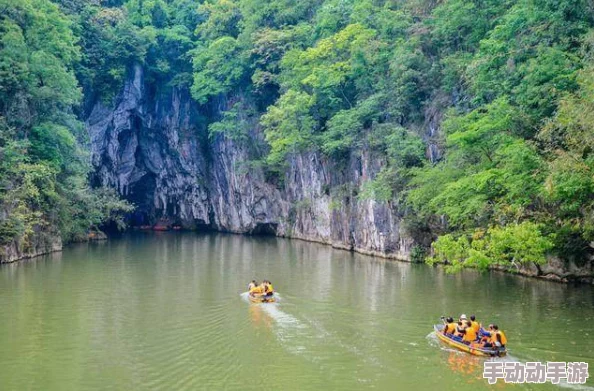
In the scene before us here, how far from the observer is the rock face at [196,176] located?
43062 millimetres

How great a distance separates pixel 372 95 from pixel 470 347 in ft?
74.2

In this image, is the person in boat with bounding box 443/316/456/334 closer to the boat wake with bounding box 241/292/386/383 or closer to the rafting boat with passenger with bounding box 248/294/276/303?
the boat wake with bounding box 241/292/386/383

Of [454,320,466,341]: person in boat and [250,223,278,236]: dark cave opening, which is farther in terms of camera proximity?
[250,223,278,236]: dark cave opening

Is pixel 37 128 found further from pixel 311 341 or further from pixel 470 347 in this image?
pixel 470 347

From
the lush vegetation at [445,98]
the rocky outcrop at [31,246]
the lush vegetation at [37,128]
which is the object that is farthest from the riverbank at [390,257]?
the lush vegetation at [445,98]

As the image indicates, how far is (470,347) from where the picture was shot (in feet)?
51.4

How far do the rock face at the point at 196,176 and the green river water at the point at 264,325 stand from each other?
41.7ft

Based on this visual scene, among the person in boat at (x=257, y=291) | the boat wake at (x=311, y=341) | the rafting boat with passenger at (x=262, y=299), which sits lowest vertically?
the boat wake at (x=311, y=341)

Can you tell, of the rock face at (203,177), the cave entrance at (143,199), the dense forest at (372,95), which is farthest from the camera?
the cave entrance at (143,199)

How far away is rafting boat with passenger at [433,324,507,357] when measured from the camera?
49.4 feet

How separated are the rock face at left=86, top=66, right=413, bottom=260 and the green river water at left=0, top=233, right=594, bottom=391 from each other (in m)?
12.7

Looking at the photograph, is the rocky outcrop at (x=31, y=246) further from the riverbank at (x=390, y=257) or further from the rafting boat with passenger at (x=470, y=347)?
the rafting boat with passenger at (x=470, y=347)

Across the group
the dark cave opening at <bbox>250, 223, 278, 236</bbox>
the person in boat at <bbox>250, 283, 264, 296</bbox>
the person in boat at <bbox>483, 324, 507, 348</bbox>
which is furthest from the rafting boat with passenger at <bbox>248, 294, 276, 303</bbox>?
the dark cave opening at <bbox>250, 223, 278, 236</bbox>

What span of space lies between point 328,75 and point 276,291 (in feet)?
60.6
